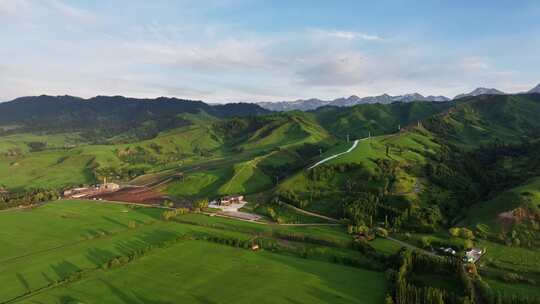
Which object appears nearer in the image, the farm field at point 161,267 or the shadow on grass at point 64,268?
the farm field at point 161,267

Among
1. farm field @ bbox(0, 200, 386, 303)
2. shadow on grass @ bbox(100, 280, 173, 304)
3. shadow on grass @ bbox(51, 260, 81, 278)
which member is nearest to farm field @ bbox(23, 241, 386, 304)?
shadow on grass @ bbox(100, 280, 173, 304)

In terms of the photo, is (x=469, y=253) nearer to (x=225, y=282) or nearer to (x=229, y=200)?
(x=225, y=282)

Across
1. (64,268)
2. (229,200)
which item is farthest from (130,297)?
(229,200)

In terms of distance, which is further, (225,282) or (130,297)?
(225,282)

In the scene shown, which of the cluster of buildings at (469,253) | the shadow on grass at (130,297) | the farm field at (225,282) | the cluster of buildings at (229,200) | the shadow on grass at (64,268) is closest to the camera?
the shadow on grass at (130,297)

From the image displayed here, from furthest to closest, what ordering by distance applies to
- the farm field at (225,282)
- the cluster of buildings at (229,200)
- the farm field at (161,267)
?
the cluster of buildings at (229,200), the farm field at (161,267), the farm field at (225,282)

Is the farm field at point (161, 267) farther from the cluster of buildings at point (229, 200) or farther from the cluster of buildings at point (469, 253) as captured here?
the cluster of buildings at point (229, 200)

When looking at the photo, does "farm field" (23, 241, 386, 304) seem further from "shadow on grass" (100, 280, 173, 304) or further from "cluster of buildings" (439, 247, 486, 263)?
"cluster of buildings" (439, 247, 486, 263)

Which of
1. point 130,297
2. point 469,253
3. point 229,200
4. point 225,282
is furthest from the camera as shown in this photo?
point 229,200

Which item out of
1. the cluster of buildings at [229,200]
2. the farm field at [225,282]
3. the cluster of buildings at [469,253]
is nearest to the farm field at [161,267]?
the farm field at [225,282]
